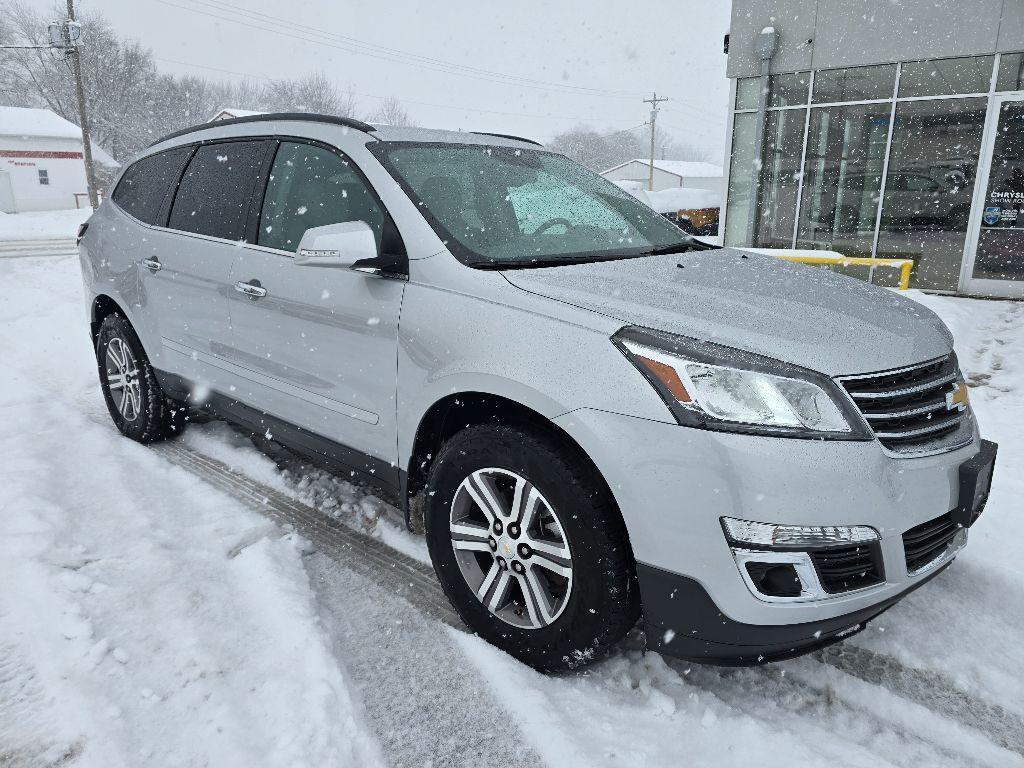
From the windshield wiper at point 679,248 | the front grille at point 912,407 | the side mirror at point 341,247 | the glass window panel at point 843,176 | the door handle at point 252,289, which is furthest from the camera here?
the glass window panel at point 843,176

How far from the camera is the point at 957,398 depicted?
89.6 inches

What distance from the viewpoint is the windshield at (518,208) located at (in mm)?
2623

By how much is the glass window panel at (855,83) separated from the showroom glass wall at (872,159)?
0.05ft

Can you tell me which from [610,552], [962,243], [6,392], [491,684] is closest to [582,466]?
[610,552]

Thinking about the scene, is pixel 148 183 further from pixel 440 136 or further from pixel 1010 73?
pixel 1010 73

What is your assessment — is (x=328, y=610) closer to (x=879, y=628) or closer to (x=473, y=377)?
(x=473, y=377)

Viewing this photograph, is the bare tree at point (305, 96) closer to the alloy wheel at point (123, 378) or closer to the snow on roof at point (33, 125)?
the snow on roof at point (33, 125)

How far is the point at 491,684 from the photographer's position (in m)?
2.28

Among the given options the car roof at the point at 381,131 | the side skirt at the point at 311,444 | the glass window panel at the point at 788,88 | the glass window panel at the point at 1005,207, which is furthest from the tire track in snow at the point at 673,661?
the glass window panel at the point at 788,88

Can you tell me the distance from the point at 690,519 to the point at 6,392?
5291 millimetres

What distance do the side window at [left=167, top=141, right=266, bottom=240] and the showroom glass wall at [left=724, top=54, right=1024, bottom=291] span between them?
10.8 metres

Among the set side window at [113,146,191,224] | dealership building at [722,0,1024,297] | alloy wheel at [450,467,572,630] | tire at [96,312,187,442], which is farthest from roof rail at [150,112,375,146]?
dealership building at [722,0,1024,297]

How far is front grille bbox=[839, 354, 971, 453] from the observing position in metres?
1.93

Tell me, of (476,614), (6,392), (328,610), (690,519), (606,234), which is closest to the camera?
(690,519)
